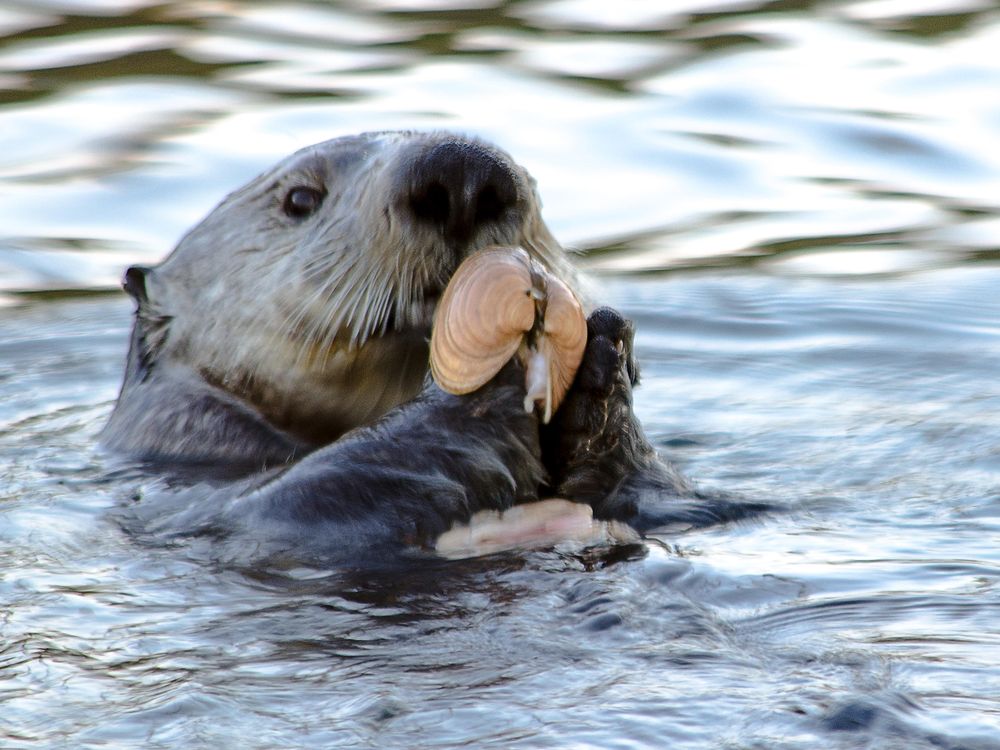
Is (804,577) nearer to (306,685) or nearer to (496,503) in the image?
(496,503)

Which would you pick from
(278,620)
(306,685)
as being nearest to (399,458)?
(278,620)

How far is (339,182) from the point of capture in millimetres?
4484

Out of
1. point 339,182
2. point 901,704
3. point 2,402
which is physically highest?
point 339,182

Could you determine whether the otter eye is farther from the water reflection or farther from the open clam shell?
the water reflection

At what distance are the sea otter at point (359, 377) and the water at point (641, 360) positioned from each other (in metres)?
0.17

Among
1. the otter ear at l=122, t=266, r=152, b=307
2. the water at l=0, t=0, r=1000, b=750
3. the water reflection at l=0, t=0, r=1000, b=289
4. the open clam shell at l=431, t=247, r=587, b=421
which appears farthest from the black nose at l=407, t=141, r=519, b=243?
the water reflection at l=0, t=0, r=1000, b=289

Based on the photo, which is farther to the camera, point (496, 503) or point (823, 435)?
point (823, 435)

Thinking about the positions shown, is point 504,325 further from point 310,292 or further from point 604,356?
point 310,292

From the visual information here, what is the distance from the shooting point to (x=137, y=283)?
4.98 m

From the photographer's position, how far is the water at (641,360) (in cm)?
291

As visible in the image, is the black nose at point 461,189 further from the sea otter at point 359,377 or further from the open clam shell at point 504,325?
the open clam shell at point 504,325

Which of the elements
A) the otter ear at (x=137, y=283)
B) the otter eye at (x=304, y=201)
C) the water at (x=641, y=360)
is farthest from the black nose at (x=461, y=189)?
the otter ear at (x=137, y=283)

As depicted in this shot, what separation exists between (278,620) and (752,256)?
470 cm

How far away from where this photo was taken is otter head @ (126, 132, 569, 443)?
3.94 metres
